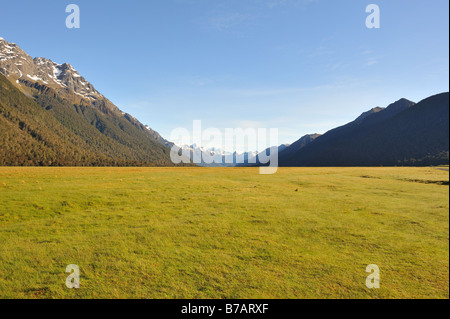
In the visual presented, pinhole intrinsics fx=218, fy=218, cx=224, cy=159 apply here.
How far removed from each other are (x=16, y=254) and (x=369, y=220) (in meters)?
25.3

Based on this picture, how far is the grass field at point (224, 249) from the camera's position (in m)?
9.69

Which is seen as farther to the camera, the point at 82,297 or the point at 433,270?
the point at 433,270

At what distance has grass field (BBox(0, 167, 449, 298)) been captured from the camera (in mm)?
9688

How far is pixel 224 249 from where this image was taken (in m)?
13.6

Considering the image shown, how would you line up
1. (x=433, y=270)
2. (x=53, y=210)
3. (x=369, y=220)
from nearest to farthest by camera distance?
(x=433, y=270), (x=369, y=220), (x=53, y=210)
